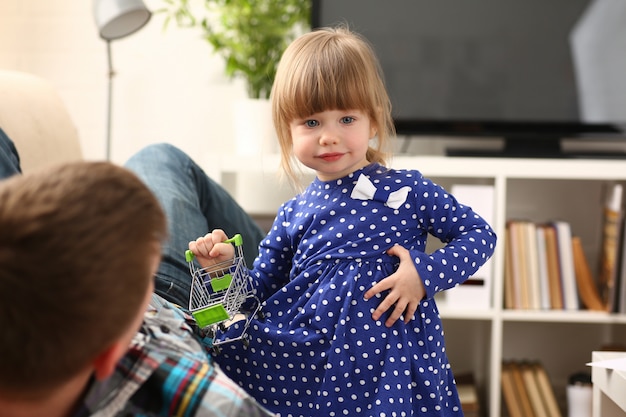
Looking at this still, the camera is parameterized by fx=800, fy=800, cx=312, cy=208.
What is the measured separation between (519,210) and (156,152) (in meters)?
1.41

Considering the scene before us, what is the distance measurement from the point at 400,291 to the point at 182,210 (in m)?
0.61

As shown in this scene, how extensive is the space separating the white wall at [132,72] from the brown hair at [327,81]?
1.64 metres

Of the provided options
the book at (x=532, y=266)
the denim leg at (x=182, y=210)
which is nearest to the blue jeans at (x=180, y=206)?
the denim leg at (x=182, y=210)

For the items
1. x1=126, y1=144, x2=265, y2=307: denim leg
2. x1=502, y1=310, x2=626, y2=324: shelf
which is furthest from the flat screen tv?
x1=126, y1=144, x2=265, y2=307: denim leg

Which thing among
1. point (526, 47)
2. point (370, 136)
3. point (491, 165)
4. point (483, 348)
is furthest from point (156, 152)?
point (483, 348)

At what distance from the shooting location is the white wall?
2865 mm

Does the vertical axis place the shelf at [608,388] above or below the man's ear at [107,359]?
below

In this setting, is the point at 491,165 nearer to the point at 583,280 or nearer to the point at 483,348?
the point at 583,280

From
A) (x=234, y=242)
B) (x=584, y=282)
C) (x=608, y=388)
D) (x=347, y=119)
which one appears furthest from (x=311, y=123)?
(x=584, y=282)

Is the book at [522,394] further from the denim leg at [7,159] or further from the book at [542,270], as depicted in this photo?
the denim leg at [7,159]

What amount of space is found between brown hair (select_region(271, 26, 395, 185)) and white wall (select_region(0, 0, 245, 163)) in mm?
1641

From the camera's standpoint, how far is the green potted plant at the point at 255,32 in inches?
98.4

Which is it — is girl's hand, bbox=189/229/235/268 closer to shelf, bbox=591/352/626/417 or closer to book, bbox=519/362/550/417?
shelf, bbox=591/352/626/417

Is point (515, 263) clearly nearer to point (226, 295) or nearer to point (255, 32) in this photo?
point (255, 32)
